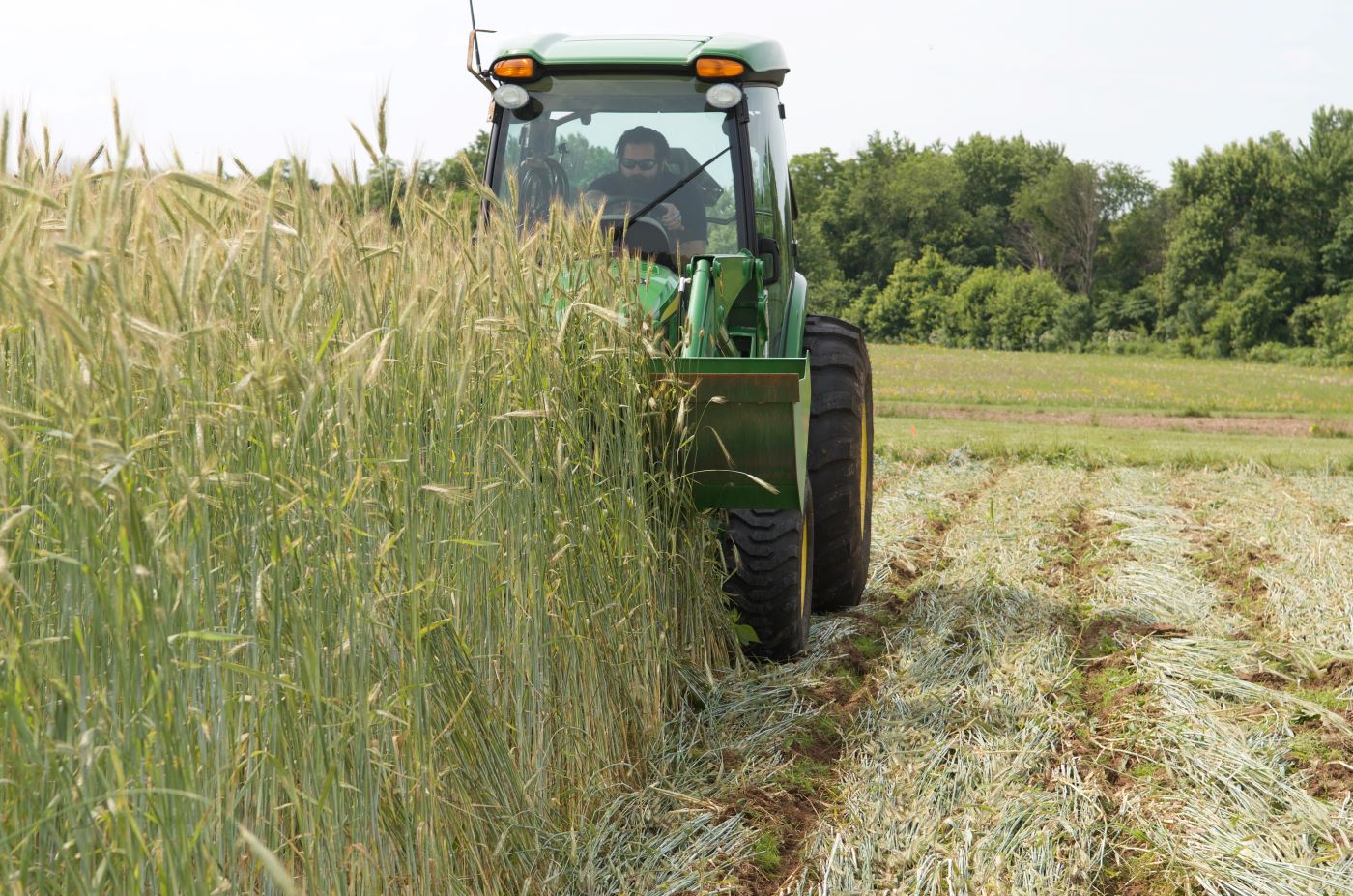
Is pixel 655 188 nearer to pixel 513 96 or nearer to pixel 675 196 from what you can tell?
pixel 675 196

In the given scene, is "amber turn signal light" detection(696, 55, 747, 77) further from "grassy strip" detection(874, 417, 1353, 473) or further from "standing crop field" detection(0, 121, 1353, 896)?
"grassy strip" detection(874, 417, 1353, 473)

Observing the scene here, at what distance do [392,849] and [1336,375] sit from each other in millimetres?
32111

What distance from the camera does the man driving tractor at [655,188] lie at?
523cm

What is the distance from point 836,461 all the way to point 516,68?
2177mm

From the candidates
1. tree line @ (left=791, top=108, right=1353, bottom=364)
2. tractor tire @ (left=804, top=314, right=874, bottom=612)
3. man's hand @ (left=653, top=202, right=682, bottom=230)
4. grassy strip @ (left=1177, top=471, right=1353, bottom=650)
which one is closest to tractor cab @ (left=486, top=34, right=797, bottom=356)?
man's hand @ (left=653, top=202, right=682, bottom=230)

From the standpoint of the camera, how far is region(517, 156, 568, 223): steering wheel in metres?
5.46

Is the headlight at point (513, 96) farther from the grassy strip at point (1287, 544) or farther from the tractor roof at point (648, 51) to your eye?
the grassy strip at point (1287, 544)

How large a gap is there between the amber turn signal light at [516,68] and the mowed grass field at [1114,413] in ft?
23.4

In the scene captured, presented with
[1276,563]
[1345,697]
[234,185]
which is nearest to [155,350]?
[234,185]

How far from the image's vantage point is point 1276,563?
22.2ft

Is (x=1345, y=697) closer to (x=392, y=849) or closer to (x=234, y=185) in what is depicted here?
(x=392, y=849)

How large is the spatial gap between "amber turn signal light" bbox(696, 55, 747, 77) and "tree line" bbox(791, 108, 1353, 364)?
3623cm

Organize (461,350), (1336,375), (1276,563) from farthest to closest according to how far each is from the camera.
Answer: (1336,375), (1276,563), (461,350)

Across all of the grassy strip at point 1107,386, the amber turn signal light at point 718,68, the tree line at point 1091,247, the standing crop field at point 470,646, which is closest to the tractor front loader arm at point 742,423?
the standing crop field at point 470,646
